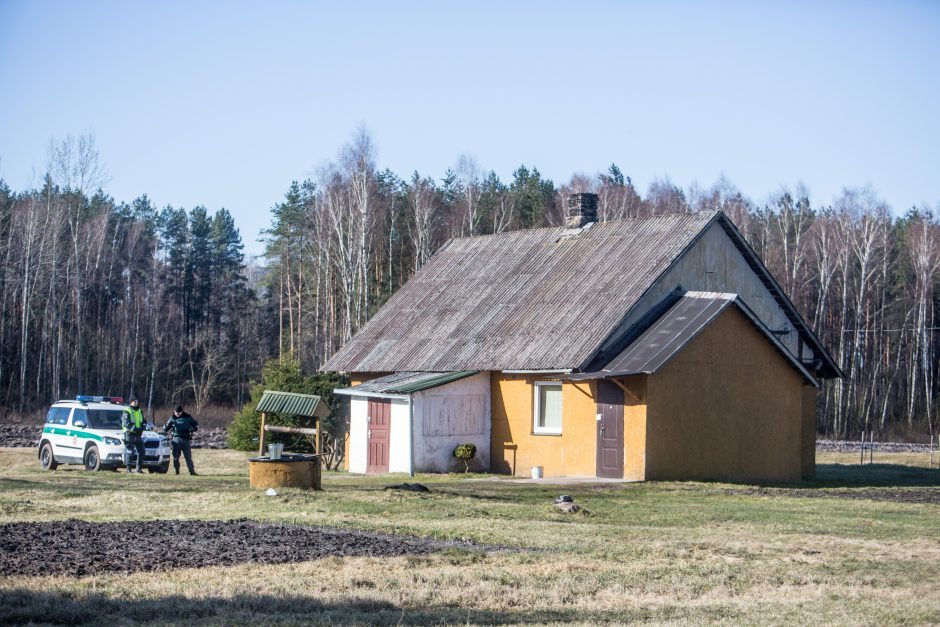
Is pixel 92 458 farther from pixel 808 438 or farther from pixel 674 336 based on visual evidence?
pixel 808 438

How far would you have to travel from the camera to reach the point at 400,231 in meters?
65.7

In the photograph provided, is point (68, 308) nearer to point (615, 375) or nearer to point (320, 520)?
point (615, 375)

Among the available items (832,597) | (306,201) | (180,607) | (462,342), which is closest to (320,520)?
(180,607)

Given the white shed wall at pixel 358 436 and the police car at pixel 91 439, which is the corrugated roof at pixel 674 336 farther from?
the police car at pixel 91 439

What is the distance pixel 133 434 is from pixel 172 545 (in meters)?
14.8

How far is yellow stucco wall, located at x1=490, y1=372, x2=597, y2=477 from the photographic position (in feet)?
94.7

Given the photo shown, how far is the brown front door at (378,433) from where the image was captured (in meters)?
31.0

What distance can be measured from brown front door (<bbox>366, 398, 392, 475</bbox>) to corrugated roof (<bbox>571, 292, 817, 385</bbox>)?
5727mm

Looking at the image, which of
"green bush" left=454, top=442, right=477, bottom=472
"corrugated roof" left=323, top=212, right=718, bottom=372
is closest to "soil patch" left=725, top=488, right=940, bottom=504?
"corrugated roof" left=323, top=212, right=718, bottom=372

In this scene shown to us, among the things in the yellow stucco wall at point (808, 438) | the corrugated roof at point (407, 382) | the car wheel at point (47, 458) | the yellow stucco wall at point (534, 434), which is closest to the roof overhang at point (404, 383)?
the corrugated roof at point (407, 382)

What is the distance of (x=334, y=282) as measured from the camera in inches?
2520

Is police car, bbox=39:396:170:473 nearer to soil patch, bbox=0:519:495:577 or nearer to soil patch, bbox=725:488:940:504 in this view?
soil patch, bbox=0:519:495:577

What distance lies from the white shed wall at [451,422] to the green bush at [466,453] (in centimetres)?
14

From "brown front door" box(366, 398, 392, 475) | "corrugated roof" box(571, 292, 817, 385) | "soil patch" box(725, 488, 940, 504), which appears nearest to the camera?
"soil patch" box(725, 488, 940, 504)
